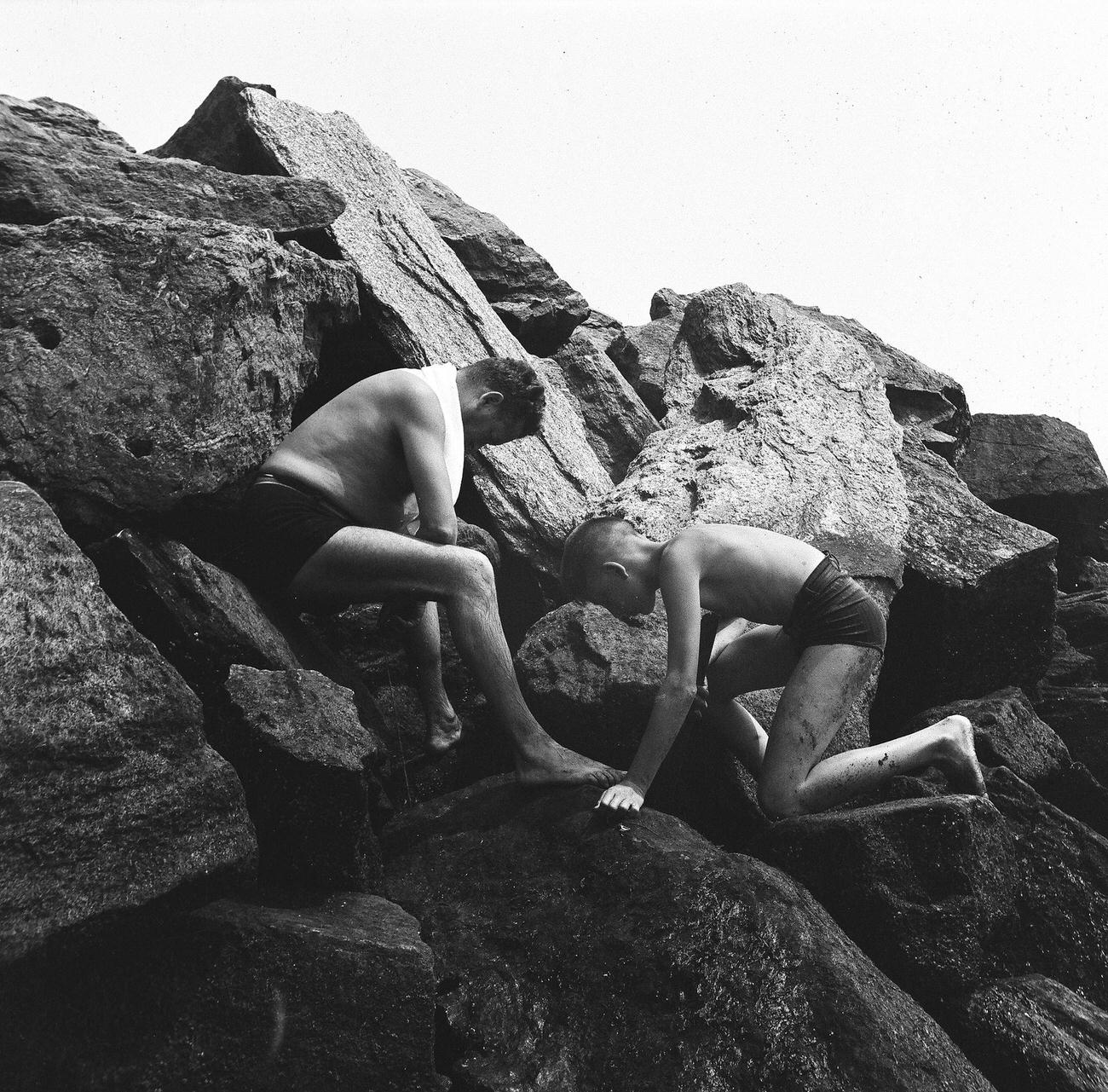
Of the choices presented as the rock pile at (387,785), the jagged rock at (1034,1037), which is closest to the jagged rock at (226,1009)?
the rock pile at (387,785)

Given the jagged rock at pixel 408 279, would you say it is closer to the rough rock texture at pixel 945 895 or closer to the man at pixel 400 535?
the man at pixel 400 535

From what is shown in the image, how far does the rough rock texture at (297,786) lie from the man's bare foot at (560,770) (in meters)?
0.71

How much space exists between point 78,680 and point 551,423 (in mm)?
4608

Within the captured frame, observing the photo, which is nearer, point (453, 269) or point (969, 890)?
point (969, 890)

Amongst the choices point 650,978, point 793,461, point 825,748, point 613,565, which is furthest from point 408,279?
point 650,978

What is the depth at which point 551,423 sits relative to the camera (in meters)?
7.07

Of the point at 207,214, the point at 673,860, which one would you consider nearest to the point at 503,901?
the point at 673,860

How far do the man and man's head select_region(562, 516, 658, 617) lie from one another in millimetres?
651

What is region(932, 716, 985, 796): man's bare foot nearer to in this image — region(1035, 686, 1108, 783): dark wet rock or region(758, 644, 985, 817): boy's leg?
region(758, 644, 985, 817): boy's leg

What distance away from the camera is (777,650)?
4.28 meters

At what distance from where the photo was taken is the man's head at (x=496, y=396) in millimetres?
4535

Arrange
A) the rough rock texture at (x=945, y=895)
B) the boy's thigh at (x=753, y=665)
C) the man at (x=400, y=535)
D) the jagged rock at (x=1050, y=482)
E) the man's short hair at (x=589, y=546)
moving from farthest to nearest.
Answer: the jagged rock at (x=1050, y=482) < the man's short hair at (x=589, y=546) < the boy's thigh at (x=753, y=665) < the man at (x=400, y=535) < the rough rock texture at (x=945, y=895)

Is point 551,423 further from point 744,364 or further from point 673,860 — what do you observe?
point 673,860

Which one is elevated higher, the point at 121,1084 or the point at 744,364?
the point at 744,364
